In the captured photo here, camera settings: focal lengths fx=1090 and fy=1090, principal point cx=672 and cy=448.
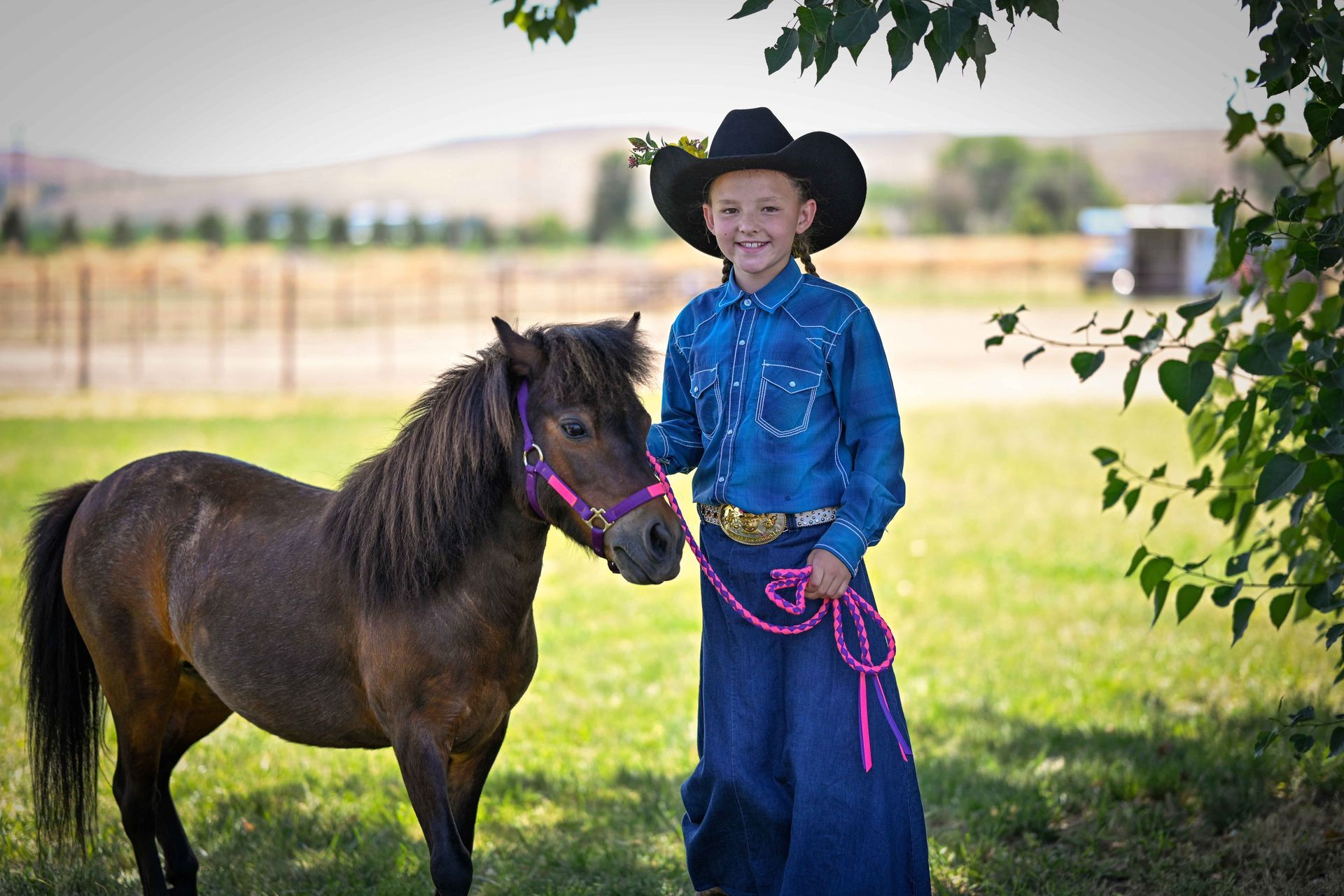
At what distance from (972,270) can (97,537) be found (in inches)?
2791

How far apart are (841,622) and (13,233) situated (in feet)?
279

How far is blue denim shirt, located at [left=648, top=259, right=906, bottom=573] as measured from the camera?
2711 millimetres

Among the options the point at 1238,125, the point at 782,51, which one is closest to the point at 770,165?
the point at 782,51

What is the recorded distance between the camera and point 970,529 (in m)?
10.2

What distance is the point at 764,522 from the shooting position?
2.80m

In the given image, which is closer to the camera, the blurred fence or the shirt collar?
the shirt collar

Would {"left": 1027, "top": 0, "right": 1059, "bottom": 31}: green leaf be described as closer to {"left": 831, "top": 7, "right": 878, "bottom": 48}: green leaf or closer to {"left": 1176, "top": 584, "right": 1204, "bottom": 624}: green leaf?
{"left": 831, "top": 7, "right": 878, "bottom": 48}: green leaf

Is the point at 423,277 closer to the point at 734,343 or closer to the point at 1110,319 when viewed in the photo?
the point at 1110,319

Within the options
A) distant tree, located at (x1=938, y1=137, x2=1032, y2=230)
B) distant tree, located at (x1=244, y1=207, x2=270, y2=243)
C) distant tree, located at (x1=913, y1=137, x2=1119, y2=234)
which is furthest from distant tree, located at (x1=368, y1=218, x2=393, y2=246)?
distant tree, located at (x1=938, y1=137, x2=1032, y2=230)

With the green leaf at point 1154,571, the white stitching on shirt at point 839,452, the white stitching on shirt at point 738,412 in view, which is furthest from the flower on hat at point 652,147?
the green leaf at point 1154,571

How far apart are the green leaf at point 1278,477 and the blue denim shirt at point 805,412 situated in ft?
3.20

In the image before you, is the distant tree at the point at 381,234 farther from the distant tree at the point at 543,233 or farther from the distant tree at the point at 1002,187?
the distant tree at the point at 1002,187

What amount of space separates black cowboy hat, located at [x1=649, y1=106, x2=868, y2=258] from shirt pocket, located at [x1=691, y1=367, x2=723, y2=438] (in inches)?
19.4

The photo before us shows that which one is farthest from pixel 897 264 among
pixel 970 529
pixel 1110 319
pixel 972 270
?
pixel 970 529
